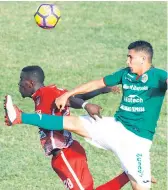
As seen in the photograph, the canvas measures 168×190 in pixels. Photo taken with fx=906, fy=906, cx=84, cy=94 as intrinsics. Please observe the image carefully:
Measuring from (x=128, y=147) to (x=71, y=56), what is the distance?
34.6ft

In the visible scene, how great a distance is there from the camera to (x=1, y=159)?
15.7 m

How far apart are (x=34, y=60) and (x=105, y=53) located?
6.28ft

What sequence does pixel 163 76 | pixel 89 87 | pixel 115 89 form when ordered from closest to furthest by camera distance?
1. pixel 163 76
2. pixel 89 87
3. pixel 115 89

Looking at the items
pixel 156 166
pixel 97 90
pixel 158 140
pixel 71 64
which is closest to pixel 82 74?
pixel 71 64

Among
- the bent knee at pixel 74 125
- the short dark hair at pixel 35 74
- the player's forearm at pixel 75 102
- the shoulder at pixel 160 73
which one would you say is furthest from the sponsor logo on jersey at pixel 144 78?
the short dark hair at pixel 35 74

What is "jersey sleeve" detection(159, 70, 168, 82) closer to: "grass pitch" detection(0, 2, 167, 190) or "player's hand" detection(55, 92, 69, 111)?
"player's hand" detection(55, 92, 69, 111)

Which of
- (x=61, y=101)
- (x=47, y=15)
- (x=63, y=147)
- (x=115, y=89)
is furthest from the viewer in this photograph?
(x=47, y=15)

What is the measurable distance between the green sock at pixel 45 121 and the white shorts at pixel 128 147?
0.57m

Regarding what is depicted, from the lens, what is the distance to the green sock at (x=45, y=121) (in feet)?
40.5

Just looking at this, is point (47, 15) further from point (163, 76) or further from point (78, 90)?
point (163, 76)

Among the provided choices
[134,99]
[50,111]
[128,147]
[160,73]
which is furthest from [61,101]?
[160,73]

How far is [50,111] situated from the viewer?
41.6 ft

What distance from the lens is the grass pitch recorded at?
15406 mm

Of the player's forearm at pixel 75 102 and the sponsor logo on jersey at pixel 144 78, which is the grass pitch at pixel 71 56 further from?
the sponsor logo on jersey at pixel 144 78
